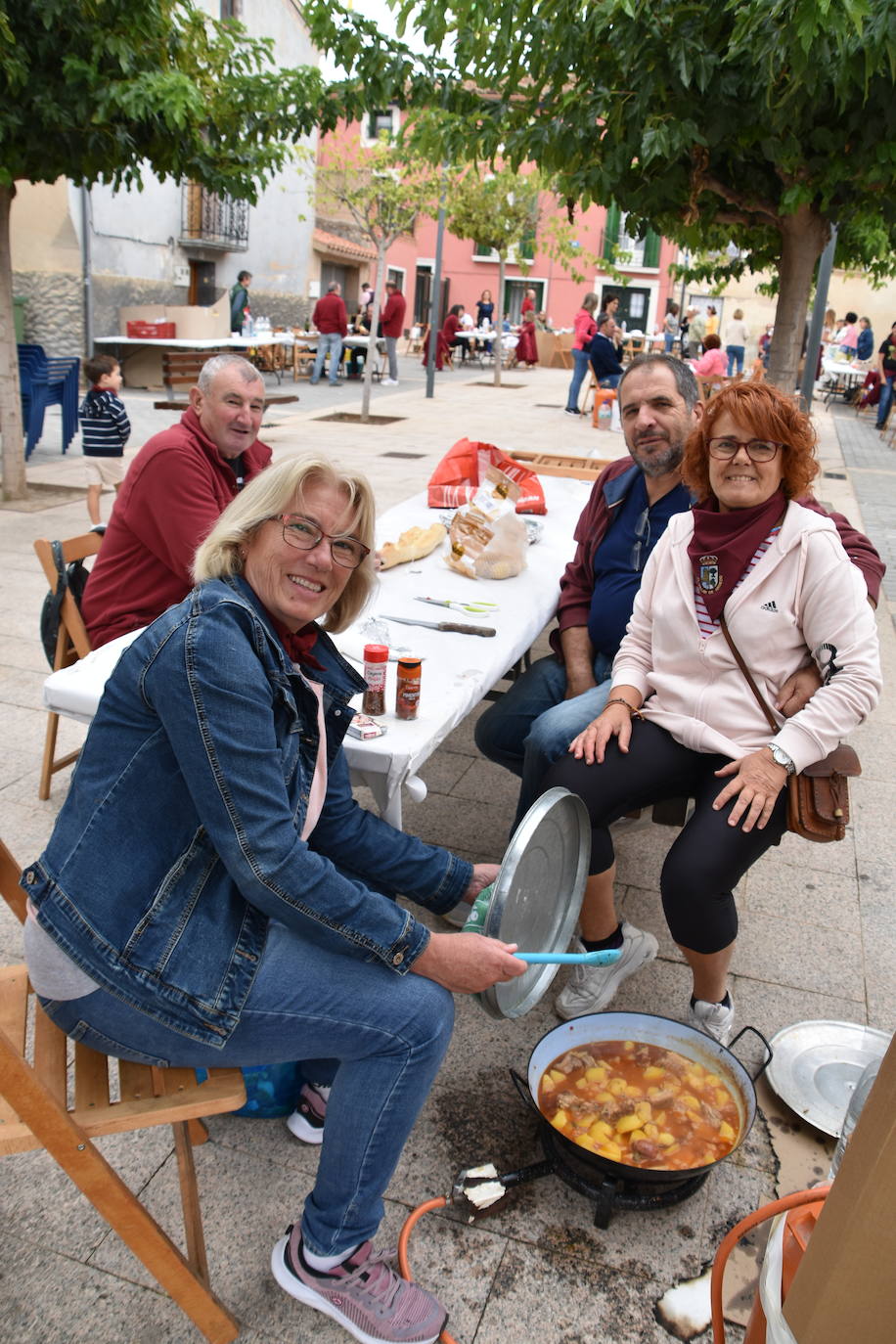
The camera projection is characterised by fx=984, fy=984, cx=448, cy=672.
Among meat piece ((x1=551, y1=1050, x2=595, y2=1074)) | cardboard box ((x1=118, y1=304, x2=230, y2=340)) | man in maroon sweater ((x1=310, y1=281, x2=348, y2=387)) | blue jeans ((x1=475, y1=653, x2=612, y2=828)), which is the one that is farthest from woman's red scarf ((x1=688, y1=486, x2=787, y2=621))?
man in maroon sweater ((x1=310, y1=281, x2=348, y2=387))

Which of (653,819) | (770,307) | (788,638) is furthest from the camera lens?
(770,307)

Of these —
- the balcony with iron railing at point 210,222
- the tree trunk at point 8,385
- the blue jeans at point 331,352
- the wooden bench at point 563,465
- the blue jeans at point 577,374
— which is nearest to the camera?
the wooden bench at point 563,465

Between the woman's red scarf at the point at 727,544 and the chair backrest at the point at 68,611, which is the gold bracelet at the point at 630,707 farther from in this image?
the chair backrest at the point at 68,611

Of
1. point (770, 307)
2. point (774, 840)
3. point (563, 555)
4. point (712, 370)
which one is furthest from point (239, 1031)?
point (770, 307)

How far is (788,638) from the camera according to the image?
2510 mm

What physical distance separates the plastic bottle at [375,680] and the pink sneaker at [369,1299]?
118 cm

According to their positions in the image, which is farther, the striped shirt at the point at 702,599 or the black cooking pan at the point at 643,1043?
the striped shirt at the point at 702,599

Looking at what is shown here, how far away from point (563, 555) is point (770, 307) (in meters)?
31.6

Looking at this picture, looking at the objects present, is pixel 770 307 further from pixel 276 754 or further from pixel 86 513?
pixel 276 754

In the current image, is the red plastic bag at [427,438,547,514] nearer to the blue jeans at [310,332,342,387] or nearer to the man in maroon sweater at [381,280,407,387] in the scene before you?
the man in maroon sweater at [381,280,407,387]

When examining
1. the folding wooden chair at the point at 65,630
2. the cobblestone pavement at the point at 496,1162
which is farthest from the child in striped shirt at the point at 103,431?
the folding wooden chair at the point at 65,630

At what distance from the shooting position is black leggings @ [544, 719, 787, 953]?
2.36m

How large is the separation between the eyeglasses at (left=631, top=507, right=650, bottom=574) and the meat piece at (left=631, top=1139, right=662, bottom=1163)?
1.76 m

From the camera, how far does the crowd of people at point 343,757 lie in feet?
5.20
